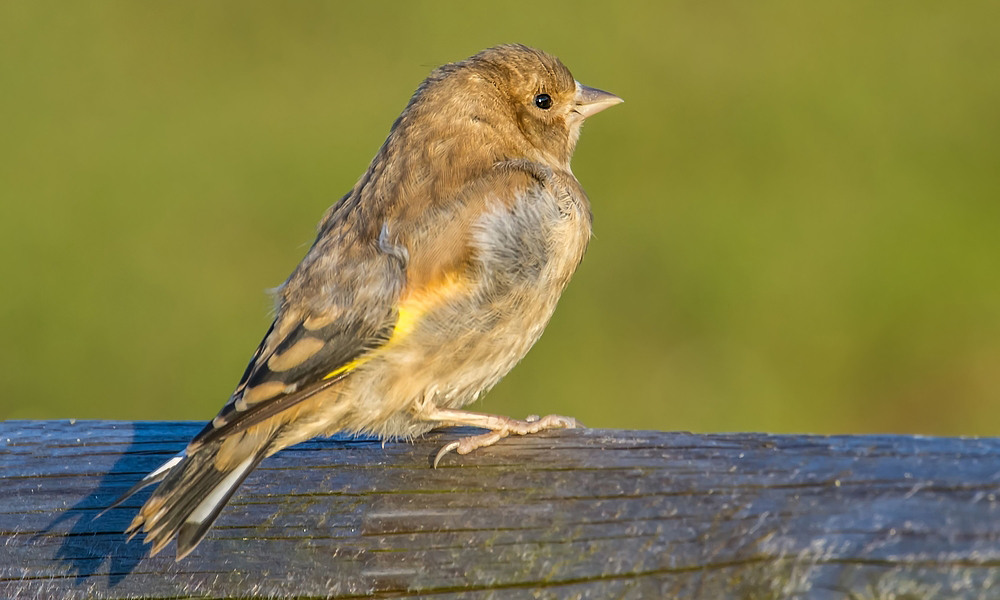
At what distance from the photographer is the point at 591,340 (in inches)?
298

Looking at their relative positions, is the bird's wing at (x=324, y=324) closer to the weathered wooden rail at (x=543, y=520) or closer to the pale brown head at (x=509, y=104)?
the weathered wooden rail at (x=543, y=520)

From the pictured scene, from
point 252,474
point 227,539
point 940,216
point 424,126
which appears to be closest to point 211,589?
point 227,539

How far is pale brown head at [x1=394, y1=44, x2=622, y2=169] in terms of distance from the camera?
4.28 metres

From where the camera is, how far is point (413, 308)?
3531 millimetres

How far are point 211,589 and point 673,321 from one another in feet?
17.7

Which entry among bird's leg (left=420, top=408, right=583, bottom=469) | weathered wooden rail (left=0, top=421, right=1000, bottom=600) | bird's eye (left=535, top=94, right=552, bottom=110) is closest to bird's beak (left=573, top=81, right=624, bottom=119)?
bird's eye (left=535, top=94, right=552, bottom=110)

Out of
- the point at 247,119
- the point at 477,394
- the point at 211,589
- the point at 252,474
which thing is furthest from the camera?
the point at 247,119

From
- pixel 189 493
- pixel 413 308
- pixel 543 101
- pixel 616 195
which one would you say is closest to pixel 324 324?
pixel 413 308

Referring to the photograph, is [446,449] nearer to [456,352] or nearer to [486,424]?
[486,424]

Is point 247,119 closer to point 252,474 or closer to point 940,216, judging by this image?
point 940,216

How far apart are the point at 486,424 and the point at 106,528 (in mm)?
1113

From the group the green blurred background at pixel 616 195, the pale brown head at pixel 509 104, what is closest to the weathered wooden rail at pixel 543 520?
the pale brown head at pixel 509 104

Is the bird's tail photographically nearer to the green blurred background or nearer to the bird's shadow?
the bird's shadow

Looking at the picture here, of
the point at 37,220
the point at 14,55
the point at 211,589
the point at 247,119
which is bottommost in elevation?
the point at 211,589
